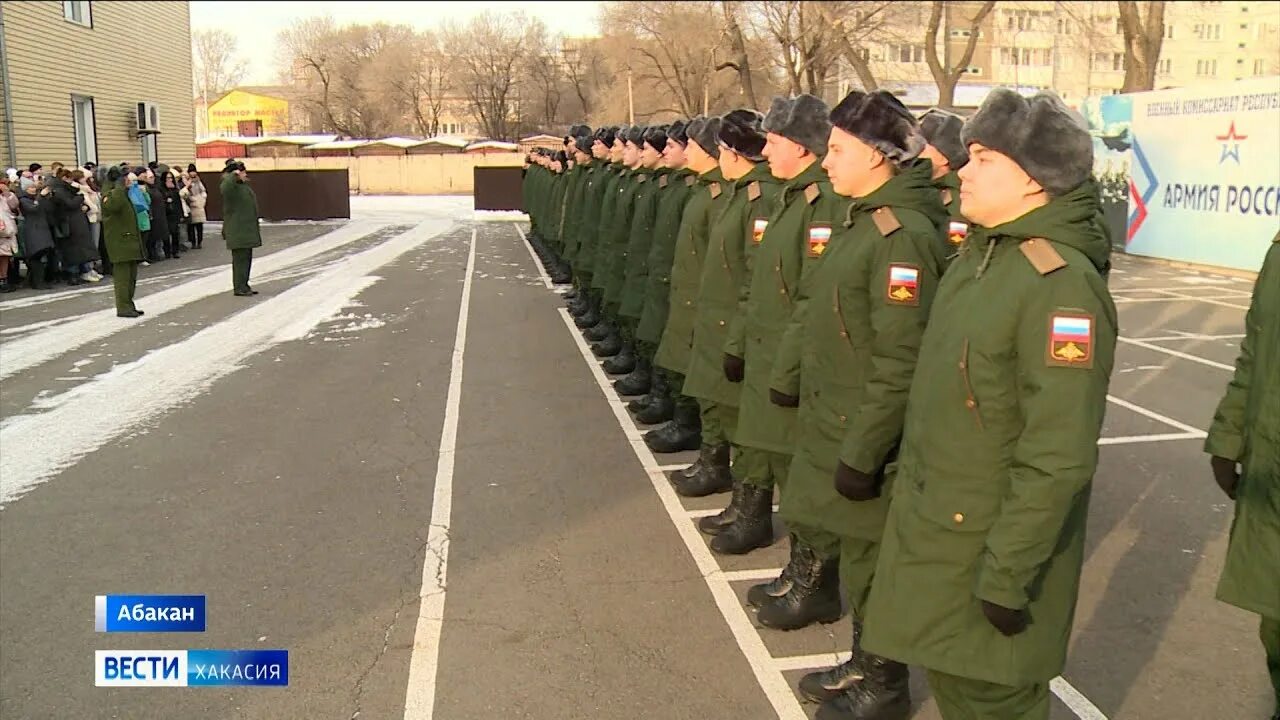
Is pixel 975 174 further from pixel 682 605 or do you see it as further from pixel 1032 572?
pixel 682 605

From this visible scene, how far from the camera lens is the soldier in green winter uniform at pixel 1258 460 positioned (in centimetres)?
309

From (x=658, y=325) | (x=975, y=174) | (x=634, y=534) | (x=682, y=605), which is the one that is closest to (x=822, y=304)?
(x=975, y=174)

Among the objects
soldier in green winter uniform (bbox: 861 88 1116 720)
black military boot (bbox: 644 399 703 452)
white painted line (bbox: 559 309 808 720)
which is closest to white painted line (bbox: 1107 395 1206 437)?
black military boot (bbox: 644 399 703 452)

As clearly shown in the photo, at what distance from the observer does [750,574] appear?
196 inches

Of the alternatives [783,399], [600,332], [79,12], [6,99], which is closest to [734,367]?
[783,399]

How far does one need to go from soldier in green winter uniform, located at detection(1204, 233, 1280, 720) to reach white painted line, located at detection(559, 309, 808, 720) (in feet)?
5.00

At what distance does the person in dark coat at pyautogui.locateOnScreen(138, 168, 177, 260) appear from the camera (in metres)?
20.0

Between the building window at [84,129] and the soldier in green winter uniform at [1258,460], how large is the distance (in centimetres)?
2839

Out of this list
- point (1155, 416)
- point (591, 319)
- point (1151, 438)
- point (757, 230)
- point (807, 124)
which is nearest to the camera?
point (807, 124)

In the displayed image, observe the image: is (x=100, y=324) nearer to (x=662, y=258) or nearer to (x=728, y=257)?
(x=662, y=258)

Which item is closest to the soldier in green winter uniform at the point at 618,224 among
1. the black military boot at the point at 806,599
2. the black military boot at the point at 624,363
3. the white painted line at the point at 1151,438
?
the black military boot at the point at 624,363

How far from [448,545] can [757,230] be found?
7.53 feet

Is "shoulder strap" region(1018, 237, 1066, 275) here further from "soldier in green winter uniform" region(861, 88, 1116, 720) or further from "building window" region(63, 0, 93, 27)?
"building window" region(63, 0, 93, 27)
